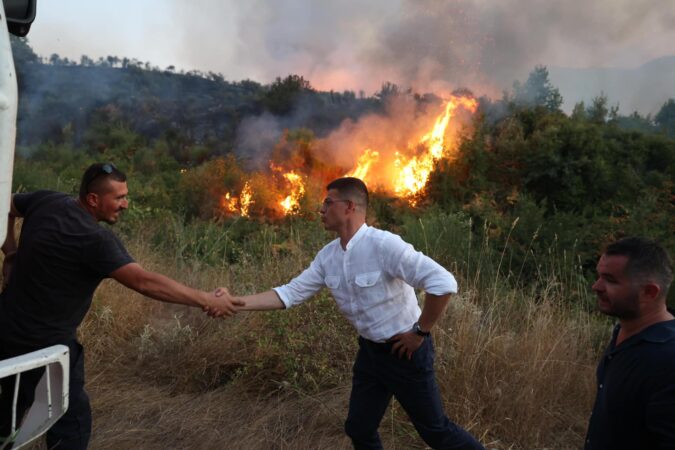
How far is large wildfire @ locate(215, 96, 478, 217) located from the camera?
13695mm

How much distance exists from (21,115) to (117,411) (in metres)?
27.8

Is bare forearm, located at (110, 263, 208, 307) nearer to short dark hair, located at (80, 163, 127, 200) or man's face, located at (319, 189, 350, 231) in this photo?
short dark hair, located at (80, 163, 127, 200)

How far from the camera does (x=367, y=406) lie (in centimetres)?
332

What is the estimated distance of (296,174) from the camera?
50.5ft

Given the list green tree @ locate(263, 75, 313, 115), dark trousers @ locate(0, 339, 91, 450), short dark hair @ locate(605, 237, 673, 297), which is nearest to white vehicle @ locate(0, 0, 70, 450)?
dark trousers @ locate(0, 339, 91, 450)

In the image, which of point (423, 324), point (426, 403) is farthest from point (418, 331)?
point (426, 403)

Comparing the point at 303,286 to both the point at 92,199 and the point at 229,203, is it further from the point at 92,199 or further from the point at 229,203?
the point at 229,203

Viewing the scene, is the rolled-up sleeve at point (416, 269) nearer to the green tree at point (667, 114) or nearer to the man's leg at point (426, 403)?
the man's leg at point (426, 403)

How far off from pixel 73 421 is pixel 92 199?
121 centimetres

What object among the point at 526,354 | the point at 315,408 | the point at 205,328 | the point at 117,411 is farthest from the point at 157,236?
the point at 526,354

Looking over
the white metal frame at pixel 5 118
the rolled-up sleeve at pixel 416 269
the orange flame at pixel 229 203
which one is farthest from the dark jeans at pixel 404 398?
the orange flame at pixel 229 203

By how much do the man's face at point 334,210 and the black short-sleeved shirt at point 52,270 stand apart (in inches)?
43.7

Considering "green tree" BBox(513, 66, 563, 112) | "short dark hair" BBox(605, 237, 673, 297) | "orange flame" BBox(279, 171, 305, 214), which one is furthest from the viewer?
"green tree" BBox(513, 66, 563, 112)

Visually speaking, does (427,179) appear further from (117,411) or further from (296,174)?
(117,411)
